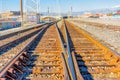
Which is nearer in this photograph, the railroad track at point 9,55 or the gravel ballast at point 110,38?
the railroad track at point 9,55

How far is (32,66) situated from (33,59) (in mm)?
1030

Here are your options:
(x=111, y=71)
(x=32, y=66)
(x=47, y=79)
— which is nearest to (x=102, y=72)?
(x=111, y=71)

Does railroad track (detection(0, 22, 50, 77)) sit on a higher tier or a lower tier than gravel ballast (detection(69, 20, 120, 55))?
higher

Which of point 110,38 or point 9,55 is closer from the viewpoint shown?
point 9,55

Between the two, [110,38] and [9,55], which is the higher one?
[9,55]

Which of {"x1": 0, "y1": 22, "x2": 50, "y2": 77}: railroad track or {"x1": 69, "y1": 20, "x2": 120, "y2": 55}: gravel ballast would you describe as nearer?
{"x1": 0, "y1": 22, "x2": 50, "y2": 77}: railroad track

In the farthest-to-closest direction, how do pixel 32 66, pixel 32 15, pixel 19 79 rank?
1. pixel 32 15
2. pixel 32 66
3. pixel 19 79

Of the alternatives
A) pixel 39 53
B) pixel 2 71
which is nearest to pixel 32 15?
pixel 39 53

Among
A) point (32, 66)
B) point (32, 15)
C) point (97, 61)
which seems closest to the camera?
point (32, 66)

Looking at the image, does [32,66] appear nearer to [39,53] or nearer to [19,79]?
[19,79]

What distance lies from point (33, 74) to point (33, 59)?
73.4 inches

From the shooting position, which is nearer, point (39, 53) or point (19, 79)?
point (19, 79)

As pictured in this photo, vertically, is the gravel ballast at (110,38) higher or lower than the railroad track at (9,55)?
lower

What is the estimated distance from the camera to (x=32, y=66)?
6641mm
